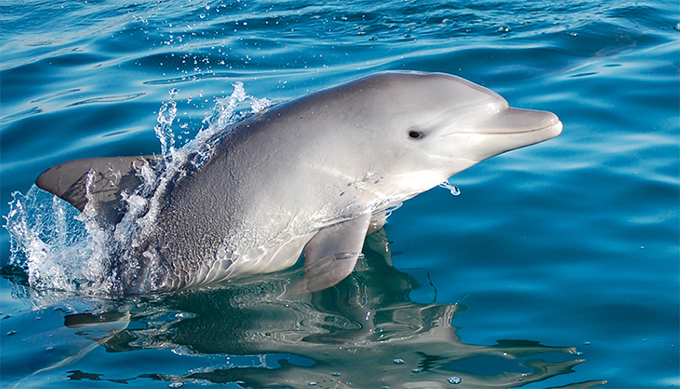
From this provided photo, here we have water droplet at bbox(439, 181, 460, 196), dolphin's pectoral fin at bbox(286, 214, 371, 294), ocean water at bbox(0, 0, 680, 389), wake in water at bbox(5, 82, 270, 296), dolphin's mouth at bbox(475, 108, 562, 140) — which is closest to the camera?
ocean water at bbox(0, 0, 680, 389)

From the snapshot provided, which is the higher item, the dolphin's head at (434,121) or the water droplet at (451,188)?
the dolphin's head at (434,121)

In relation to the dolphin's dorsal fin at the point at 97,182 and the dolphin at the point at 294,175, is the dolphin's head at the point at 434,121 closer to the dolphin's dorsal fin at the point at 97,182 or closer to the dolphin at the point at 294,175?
the dolphin at the point at 294,175

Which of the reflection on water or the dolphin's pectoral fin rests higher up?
the dolphin's pectoral fin

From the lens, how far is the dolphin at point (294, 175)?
543 cm

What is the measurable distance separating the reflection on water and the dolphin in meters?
0.24

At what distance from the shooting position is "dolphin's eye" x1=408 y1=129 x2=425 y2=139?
5551 mm

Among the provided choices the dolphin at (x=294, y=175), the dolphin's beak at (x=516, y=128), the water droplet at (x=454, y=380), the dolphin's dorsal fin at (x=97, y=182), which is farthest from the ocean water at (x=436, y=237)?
the dolphin's beak at (x=516, y=128)

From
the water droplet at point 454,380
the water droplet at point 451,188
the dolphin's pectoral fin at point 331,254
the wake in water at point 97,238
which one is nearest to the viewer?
the water droplet at point 454,380

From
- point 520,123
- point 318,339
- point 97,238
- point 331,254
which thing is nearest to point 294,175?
point 331,254

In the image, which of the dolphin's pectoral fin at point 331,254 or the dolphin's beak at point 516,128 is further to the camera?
the dolphin's beak at point 516,128

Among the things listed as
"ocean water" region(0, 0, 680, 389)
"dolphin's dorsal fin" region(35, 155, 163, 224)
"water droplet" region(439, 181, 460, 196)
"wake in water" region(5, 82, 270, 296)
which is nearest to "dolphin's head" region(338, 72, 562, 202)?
"water droplet" region(439, 181, 460, 196)

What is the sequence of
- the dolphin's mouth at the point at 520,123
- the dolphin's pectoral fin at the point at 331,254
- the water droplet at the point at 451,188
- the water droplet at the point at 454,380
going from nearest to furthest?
the water droplet at the point at 454,380 < the dolphin's pectoral fin at the point at 331,254 < the dolphin's mouth at the point at 520,123 < the water droplet at the point at 451,188

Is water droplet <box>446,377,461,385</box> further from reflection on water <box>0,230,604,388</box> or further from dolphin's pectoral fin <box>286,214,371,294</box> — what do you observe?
dolphin's pectoral fin <box>286,214,371,294</box>

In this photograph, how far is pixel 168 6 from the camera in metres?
14.4
